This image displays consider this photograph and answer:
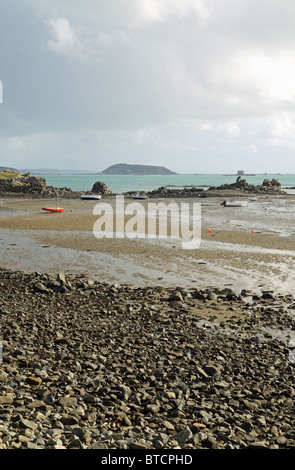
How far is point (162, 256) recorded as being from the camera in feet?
69.8

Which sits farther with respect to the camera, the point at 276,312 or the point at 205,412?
the point at 276,312

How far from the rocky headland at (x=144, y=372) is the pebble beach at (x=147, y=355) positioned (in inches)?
0.9

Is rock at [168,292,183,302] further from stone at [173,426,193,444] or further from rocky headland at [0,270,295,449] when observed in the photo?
stone at [173,426,193,444]

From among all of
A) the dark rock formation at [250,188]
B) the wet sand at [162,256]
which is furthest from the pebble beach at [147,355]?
the dark rock formation at [250,188]

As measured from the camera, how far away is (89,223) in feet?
113

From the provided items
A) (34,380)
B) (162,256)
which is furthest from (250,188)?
(34,380)

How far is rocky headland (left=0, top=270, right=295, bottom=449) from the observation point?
5844mm

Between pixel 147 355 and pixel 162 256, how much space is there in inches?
495

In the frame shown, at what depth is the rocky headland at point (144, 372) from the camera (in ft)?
19.2
